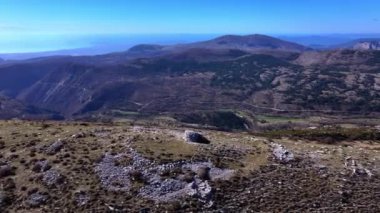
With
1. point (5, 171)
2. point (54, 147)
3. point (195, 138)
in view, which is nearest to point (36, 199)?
point (5, 171)

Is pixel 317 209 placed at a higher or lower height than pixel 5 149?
A: lower

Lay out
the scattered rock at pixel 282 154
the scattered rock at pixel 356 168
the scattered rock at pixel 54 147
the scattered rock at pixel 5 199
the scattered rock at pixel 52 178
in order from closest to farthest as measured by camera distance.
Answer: the scattered rock at pixel 5 199
the scattered rock at pixel 52 178
the scattered rock at pixel 356 168
the scattered rock at pixel 282 154
the scattered rock at pixel 54 147

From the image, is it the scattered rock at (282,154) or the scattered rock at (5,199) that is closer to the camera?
the scattered rock at (5,199)

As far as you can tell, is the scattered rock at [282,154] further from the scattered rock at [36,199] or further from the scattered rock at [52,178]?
the scattered rock at [36,199]

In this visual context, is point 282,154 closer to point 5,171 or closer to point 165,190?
point 165,190

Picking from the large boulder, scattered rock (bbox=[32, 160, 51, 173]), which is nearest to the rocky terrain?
the large boulder

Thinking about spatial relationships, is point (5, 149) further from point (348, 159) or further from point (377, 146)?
point (377, 146)

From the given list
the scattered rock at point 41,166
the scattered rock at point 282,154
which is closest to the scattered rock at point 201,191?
the scattered rock at point 282,154

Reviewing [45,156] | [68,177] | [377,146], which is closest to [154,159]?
[68,177]
